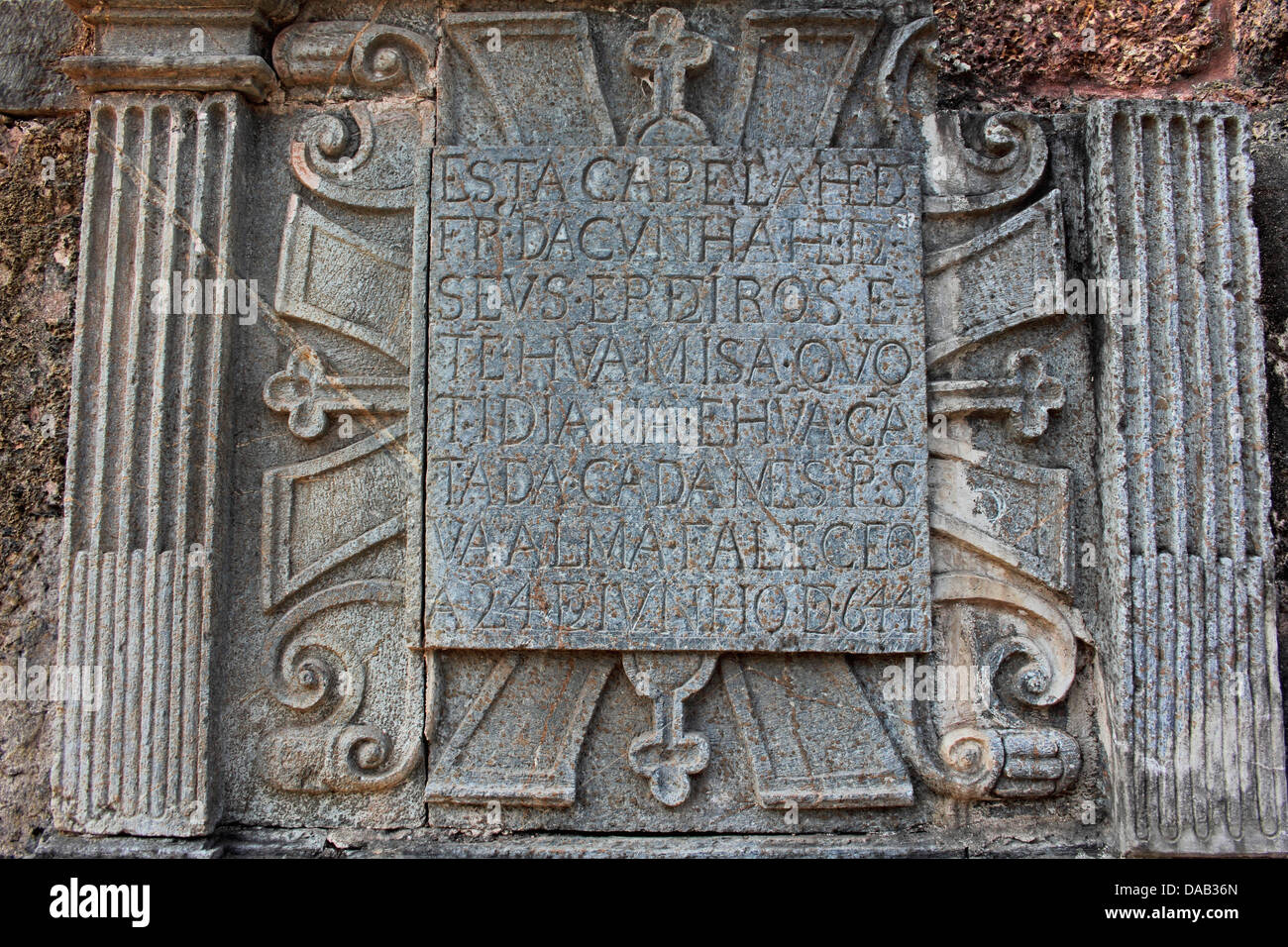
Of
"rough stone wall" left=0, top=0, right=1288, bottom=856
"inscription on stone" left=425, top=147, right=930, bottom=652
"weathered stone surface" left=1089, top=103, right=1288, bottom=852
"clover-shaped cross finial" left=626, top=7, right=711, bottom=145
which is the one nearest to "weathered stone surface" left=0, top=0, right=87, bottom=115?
"rough stone wall" left=0, top=0, right=1288, bottom=856

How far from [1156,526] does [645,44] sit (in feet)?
6.44

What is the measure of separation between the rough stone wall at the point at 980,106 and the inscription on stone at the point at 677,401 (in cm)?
57

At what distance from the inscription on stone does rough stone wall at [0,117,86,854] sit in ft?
3.63

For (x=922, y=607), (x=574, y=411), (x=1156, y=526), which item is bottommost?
(x=922, y=607)

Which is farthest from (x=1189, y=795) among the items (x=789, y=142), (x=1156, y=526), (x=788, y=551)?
(x=789, y=142)

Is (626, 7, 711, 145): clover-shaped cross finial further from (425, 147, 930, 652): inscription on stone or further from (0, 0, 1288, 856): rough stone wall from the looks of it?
(0, 0, 1288, 856): rough stone wall

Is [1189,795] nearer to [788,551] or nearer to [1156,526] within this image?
[1156,526]

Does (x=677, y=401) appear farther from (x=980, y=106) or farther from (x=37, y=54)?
(x=37, y=54)

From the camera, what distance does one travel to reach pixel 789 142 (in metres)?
2.78

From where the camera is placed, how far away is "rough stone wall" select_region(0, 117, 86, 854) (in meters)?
2.64

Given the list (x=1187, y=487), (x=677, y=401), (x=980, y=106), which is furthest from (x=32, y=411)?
(x=1187, y=487)

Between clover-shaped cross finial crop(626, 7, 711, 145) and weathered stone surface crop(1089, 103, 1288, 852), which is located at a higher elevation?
clover-shaped cross finial crop(626, 7, 711, 145)

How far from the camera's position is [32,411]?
276 centimetres

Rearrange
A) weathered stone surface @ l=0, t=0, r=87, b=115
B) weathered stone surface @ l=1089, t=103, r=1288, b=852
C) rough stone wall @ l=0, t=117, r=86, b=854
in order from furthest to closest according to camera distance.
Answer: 1. weathered stone surface @ l=0, t=0, r=87, b=115
2. rough stone wall @ l=0, t=117, r=86, b=854
3. weathered stone surface @ l=1089, t=103, r=1288, b=852
